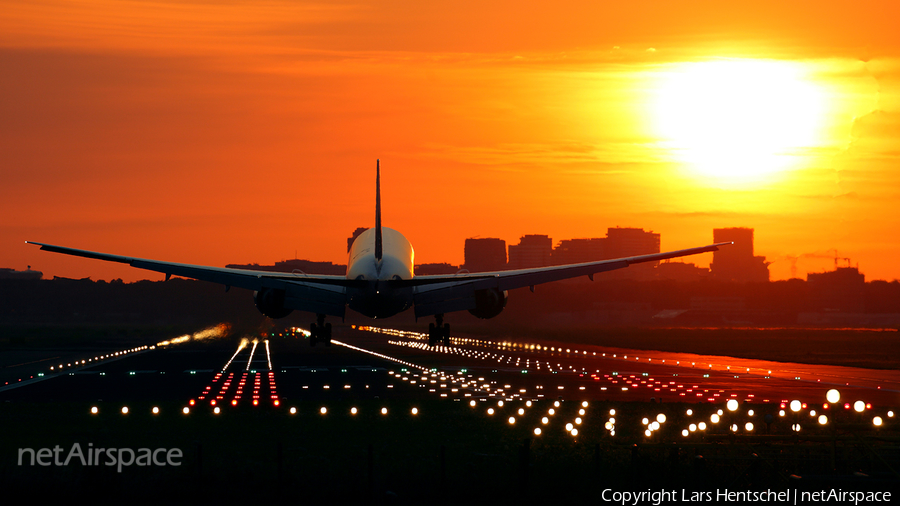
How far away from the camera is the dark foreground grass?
83.9 ft

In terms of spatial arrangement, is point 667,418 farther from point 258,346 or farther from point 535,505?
point 258,346

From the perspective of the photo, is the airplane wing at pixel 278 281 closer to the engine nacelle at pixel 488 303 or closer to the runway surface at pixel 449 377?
the runway surface at pixel 449 377

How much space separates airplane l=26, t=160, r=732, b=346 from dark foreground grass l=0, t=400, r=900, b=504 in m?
10.2

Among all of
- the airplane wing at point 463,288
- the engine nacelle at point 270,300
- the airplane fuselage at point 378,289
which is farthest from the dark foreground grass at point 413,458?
the engine nacelle at point 270,300

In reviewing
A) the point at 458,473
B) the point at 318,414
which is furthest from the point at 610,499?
the point at 318,414

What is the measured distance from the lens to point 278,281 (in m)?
50.5

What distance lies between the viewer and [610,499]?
83.8 ft

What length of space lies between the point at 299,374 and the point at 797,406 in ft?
157

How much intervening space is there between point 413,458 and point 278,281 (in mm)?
22277

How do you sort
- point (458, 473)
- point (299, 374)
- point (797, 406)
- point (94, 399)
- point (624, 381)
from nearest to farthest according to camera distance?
point (797, 406) → point (458, 473) → point (94, 399) → point (624, 381) → point (299, 374)

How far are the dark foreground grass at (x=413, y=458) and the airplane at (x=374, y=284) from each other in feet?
33.5

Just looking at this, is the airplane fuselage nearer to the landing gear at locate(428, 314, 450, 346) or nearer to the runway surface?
the runway surface

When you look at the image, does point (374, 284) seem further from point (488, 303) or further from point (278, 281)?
point (488, 303)

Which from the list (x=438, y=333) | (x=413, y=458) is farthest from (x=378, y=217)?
(x=413, y=458)
